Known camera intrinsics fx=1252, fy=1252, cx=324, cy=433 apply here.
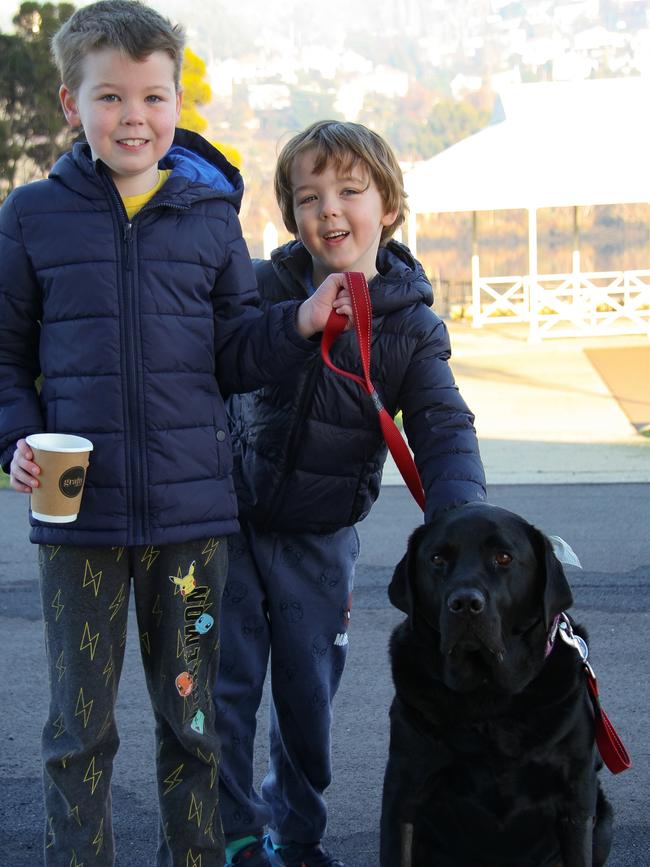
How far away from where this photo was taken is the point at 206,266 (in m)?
2.94

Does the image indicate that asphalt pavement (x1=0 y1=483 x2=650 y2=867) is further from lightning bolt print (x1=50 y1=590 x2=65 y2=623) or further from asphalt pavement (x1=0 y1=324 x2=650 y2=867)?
lightning bolt print (x1=50 y1=590 x2=65 y2=623)

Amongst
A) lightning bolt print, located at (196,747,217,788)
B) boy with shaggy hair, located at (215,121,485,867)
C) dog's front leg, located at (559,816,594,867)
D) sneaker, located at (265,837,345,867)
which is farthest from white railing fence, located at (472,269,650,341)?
dog's front leg, located at (559,816,594,867)

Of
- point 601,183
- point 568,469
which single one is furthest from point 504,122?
point 568,469

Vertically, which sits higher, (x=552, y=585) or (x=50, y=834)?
(x=552, y=585)

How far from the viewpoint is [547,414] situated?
11.8 metres

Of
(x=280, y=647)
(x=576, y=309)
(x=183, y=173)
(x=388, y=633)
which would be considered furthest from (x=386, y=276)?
(x=576, y=309)

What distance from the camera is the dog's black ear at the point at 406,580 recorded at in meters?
2.90

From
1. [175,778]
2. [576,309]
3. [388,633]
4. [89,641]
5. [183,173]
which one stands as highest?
[183,173]

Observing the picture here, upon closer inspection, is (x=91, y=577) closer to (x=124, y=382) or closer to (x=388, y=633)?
(x=124, y=382)

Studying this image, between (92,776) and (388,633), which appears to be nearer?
(92,776)

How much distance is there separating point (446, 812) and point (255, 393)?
117 cm

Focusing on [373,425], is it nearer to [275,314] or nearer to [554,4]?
[275,314]

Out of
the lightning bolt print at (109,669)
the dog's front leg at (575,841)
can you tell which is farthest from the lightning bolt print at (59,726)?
the dog's front leg at (575,841)

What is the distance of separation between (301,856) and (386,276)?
1587 mm
